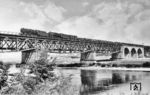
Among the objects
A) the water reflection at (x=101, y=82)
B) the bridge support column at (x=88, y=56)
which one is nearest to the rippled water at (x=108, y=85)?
the water reflection at (x=101, y=82)

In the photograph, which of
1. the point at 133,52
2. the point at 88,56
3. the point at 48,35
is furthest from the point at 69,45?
the point at 133,52

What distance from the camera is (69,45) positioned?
9362 centimetres

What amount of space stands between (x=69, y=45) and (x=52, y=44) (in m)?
10.9

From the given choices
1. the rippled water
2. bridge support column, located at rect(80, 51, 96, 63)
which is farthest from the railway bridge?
the rippled water

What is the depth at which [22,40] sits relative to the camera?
7150cm

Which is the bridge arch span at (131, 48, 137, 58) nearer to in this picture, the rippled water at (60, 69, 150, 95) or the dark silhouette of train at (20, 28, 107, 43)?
the dark silhouette of train at (20, 28, 107, 43)

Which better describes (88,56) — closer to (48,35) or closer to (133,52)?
(48,35)

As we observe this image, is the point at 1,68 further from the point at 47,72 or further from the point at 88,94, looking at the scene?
the point at 88,94

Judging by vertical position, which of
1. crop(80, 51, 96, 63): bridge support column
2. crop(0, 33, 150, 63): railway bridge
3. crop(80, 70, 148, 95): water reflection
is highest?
crop(0, 33, 150, 63): railway bridge

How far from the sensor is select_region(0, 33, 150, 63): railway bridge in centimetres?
6769

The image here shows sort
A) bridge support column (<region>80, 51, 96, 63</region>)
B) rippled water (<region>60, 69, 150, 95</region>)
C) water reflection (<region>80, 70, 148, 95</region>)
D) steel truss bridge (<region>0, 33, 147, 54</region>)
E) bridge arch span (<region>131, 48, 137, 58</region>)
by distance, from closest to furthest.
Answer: rippled water (<region>60, 69, 150, 95</region>)
water reflection (<region>80, 70, 148, 95</region>)
steel truss bridge (<region>0, 33, 147, 54</region>)
bridge support column (<region>80, 51, 96, 63</region>)
bridge arch span (<region>131, 48, 137, 58</region>)

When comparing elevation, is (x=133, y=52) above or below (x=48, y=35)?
below

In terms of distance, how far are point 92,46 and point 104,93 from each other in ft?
281

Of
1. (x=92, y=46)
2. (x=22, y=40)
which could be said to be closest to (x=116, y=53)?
(x=92, y=46)
